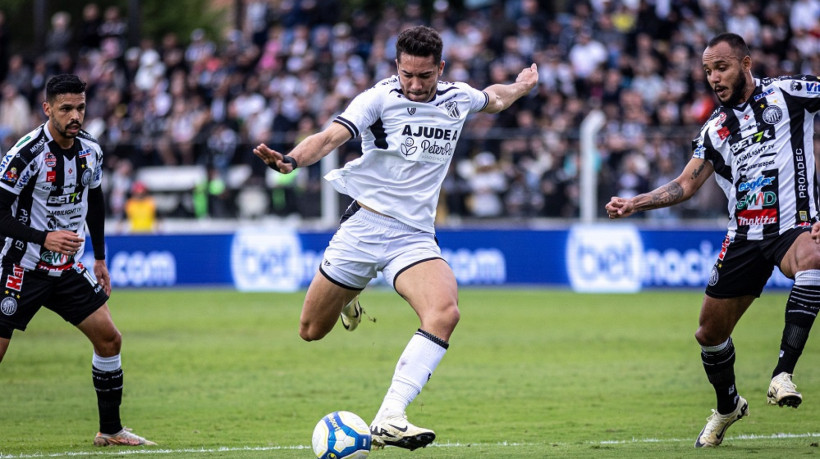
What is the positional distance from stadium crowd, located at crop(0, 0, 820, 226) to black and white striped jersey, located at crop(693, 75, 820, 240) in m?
12.6

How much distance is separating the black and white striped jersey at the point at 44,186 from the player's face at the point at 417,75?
2.45m

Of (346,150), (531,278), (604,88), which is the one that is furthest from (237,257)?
(604,88)

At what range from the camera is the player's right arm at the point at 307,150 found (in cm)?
663

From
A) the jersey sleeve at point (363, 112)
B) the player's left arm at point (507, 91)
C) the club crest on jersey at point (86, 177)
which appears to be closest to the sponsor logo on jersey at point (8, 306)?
the club crest on jersey at point (86, 177)

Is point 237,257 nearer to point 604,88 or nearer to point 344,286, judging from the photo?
point 604,88

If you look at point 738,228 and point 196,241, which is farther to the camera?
point 196,241

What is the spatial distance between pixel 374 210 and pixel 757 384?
5.40 meters

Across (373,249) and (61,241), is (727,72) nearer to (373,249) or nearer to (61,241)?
(373,249)

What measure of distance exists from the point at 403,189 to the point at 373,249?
442 millimetres

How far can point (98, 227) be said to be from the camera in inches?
346

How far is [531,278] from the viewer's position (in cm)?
2152

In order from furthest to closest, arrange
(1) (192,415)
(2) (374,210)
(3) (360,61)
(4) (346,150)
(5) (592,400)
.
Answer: (3) (360,61) < (4) (346,150) < (5) (592,400) < (1) (192,415) < (2) (374,210)

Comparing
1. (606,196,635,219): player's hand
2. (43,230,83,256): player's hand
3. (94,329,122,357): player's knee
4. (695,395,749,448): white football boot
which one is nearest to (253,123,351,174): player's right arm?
(43,230,83,256): player's hand

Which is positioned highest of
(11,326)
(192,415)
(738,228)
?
(738,228)
